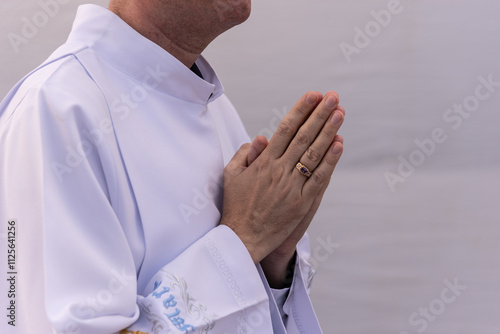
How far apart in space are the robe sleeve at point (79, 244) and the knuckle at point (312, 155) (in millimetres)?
204

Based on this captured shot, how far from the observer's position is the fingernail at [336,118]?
3.06 feet

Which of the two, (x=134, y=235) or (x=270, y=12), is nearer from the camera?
(x=134, y=235)

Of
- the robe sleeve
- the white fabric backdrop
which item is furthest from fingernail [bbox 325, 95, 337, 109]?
the white fabric backdrop

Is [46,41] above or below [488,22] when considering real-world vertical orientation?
above

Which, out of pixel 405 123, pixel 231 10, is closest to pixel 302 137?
pixel 231 10

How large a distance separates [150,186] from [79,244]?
15cm

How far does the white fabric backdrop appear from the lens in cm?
176

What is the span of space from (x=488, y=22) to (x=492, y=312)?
76 centimetres

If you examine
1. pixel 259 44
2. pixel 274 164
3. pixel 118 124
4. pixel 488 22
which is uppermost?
pixel 118 124

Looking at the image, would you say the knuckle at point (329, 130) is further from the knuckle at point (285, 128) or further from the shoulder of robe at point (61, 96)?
the shoulder of robe at point (61, 96)

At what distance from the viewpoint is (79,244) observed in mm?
781

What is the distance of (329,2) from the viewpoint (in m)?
1.78

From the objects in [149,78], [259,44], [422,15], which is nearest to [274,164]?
[149,78]

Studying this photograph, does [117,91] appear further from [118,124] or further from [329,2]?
[329,2]
